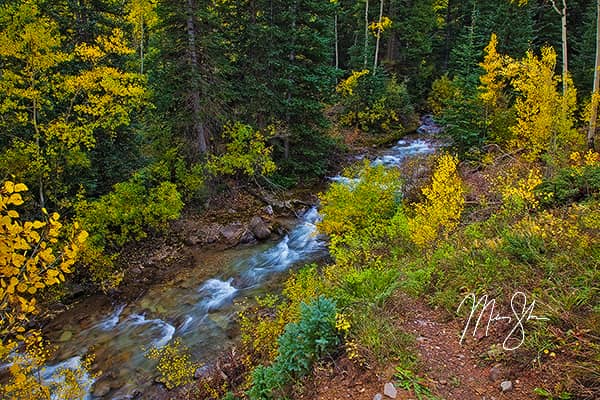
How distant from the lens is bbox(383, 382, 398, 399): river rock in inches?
157

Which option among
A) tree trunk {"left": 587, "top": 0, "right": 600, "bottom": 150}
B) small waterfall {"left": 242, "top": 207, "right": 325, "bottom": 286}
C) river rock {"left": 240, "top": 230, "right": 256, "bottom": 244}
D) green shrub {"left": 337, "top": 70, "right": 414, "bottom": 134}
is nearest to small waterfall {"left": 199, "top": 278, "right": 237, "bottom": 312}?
small waterfall {"left": 242, "top": 207, "right": 325, "bottom": 286}

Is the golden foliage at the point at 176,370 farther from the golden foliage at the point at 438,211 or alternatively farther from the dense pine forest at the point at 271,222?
the golden foliage at the point at 438,211

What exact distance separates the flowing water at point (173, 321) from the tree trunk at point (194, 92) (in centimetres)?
435

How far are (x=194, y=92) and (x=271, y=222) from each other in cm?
547

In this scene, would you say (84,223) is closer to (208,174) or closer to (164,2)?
(208,174)

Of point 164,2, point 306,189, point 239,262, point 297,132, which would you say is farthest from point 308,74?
point 239,262

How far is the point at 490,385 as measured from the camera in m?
3.97

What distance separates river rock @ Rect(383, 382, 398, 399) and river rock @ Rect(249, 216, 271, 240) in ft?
30.4

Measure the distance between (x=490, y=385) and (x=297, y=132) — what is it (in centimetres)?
1377

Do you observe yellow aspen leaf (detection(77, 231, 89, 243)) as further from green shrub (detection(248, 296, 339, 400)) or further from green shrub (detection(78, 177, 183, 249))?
green shrub (detection(78, 177, 183, 249))

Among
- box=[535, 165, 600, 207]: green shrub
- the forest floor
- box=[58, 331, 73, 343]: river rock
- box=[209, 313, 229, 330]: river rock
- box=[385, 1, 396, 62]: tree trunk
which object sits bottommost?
box=[209, 313, 229, 330]: river rock

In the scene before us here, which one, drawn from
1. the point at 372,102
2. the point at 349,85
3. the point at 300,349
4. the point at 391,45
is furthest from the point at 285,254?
the point at 391,45

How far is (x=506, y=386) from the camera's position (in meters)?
3.89
